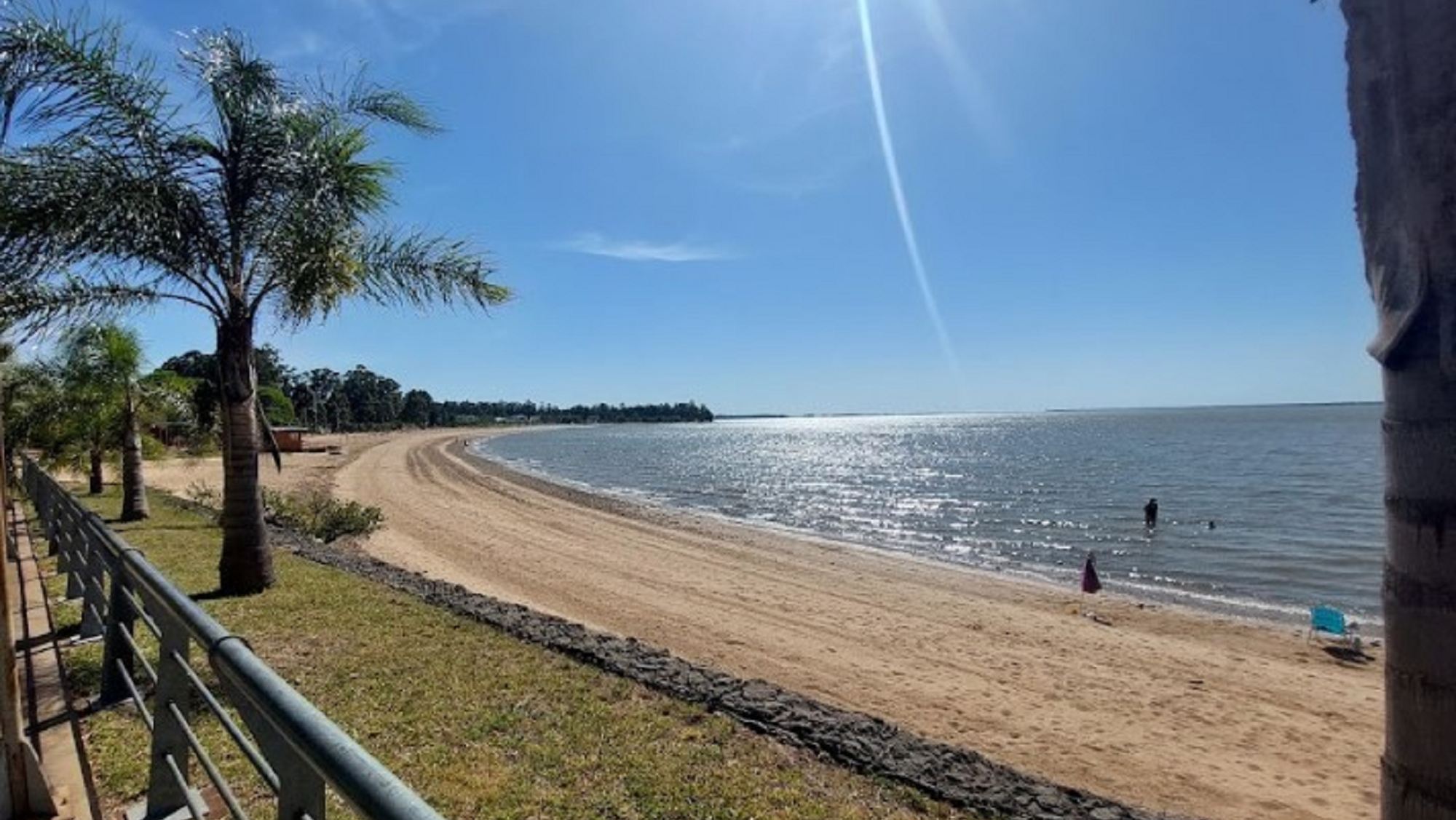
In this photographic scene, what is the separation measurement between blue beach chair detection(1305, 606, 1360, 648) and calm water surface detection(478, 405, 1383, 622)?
6.92ft

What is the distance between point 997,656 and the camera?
41.6ft

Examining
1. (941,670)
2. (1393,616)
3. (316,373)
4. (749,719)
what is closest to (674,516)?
(941,670)

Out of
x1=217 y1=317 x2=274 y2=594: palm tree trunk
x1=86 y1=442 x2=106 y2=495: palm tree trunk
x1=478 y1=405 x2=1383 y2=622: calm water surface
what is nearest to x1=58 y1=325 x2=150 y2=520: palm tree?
x1=86 y1=442 x2=106 y2=495: palm tree trunk

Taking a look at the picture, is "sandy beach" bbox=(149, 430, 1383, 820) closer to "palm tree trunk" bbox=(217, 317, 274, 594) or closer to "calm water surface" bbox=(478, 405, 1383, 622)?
"calm water surface" bbox=(478, 405, 1383, 622)

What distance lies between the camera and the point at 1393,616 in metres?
1.32

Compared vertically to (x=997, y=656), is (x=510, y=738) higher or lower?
higher

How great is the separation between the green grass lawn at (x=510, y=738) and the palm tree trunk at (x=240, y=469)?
142 centimetres

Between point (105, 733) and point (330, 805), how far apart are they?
1.48 metres

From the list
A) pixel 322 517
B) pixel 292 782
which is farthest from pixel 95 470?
pixel 292 782

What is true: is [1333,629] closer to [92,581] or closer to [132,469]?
[92,581]

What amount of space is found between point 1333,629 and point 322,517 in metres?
20.1

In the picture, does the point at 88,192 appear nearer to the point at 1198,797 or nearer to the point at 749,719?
the point at 749,719

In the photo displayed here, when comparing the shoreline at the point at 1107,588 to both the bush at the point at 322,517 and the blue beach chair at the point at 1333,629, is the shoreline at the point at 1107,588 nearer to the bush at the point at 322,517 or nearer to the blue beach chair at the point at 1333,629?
the blue beach chair at the point at 1333,629

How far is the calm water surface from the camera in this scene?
814 inches
